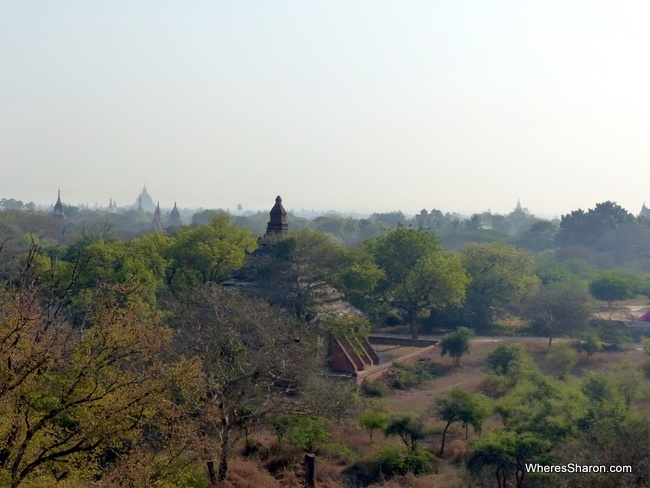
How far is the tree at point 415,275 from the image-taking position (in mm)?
38188

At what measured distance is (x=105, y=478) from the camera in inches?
496

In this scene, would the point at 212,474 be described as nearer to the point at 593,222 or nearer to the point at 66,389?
the point at 66,389

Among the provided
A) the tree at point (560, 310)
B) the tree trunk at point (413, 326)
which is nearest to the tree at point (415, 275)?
the tree trunk at point (413, 326)

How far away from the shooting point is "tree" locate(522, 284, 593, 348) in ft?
126

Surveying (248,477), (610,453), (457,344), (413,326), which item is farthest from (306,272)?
(610,453)

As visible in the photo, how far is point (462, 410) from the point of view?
20672mm

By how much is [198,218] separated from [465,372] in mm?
123560

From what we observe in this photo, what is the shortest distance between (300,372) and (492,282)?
82.3ft

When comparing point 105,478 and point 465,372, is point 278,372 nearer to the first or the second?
point 105,478

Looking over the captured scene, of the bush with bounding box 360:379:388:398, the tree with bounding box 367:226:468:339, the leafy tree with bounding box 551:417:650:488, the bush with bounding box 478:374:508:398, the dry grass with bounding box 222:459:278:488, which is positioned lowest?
the dry grass with bounding box 222:459:278:488

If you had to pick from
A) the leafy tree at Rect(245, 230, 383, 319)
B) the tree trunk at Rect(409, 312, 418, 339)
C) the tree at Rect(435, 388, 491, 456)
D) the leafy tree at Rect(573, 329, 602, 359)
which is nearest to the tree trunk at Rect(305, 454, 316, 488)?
the tree at Rect(435, 388, 491, 456)

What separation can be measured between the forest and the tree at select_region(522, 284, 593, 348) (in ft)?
0.38

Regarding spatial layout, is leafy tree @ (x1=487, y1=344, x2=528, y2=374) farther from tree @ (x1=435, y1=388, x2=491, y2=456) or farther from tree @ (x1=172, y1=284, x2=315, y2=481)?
tree @ (x1=172, y1=284, x2=315, y2=481)

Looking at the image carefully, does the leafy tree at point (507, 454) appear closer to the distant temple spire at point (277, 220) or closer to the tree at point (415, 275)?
the distant temple spire at point (277, 220)
